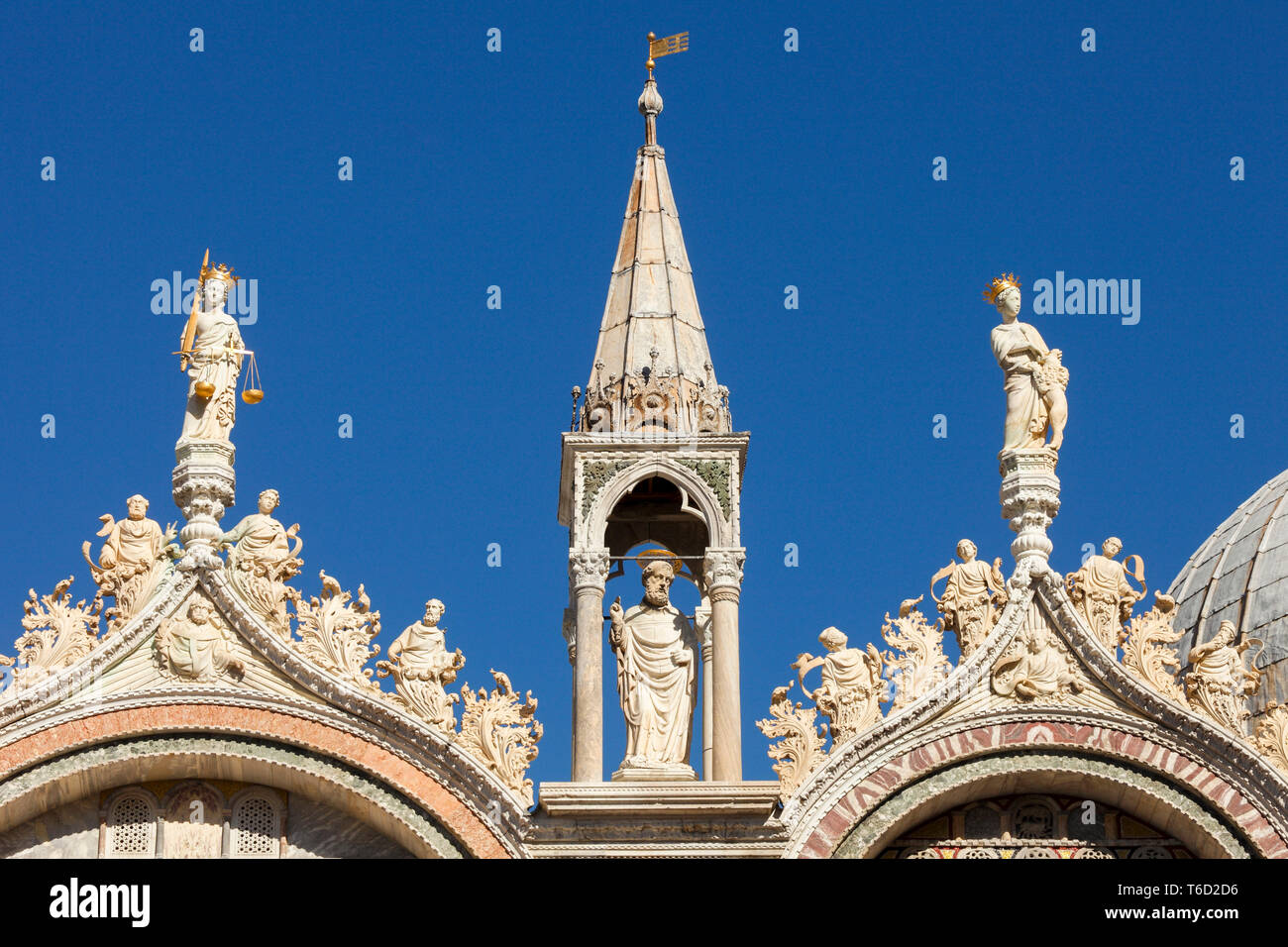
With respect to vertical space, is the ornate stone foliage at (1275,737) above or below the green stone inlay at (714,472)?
below

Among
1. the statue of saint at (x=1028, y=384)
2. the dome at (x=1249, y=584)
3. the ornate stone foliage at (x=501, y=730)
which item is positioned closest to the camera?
the ornate stone foliage at (x=501, y=730)

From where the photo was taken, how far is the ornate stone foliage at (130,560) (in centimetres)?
2470

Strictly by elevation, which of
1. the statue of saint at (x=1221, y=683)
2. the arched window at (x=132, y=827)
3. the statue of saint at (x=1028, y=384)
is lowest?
the arched window at (x=132, y=827)

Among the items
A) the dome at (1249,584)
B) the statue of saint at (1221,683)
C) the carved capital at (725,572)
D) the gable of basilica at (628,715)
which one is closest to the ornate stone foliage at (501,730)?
the gable of basilica at (628,715)

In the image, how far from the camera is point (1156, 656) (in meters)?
24.9

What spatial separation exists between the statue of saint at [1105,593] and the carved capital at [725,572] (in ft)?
9.41

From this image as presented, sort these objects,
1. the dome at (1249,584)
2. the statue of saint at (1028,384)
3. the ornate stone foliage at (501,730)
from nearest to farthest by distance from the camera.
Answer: the ornate stone foliage at (501,730) < the statue of saint at (1028,384) < the dome at (1249,584)

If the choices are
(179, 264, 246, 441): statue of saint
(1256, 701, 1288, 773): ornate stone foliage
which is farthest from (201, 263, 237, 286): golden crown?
(1256, 701, 1288, 773): ornate stone foliage

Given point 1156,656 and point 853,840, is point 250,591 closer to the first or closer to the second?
point 853,840

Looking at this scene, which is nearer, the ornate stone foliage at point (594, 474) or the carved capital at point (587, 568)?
the carved capital at point (587, 568)

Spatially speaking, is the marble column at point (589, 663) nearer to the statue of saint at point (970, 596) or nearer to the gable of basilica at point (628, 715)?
the gable of basilica at point (628, 715)

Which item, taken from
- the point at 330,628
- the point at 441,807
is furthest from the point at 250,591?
Result: the point at 441,807
